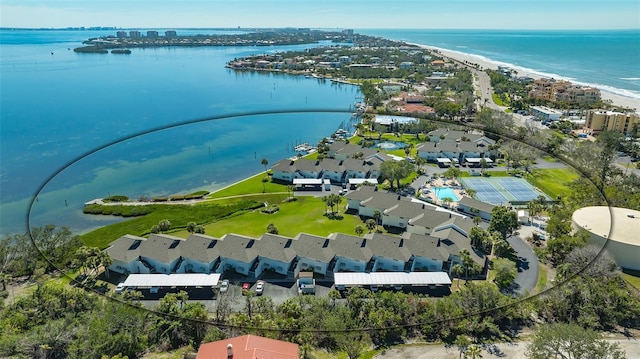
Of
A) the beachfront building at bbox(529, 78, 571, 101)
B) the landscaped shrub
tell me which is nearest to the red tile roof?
the landscaped shrub

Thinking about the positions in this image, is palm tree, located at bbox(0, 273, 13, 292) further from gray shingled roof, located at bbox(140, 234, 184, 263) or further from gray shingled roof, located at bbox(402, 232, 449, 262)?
gray shingled roof, located at bbox(402, 232, 449, 262)

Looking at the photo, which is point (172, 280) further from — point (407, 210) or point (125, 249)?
point (407, 210)

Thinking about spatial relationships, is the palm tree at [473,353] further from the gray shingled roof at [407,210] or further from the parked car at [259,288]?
the gray shingled roof at [407,210]

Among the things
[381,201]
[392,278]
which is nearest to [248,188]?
[381,201]

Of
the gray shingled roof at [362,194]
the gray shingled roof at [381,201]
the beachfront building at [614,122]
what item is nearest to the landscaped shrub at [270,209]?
the gray shingled roof at [362,194]

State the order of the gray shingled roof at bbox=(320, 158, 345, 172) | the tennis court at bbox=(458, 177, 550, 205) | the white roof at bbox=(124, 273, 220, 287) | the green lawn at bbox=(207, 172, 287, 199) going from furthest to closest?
the gray shingled roof at bbox=(320, 158, 345, 172), the green lawn at bbox=(207, 172, 287, 199), the tennis court at bbox=(458, 177, 550, 205), the white roof at bbox=(124, 273, 220, 287)

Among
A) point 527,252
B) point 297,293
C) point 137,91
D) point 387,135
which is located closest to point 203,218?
point 297,293
